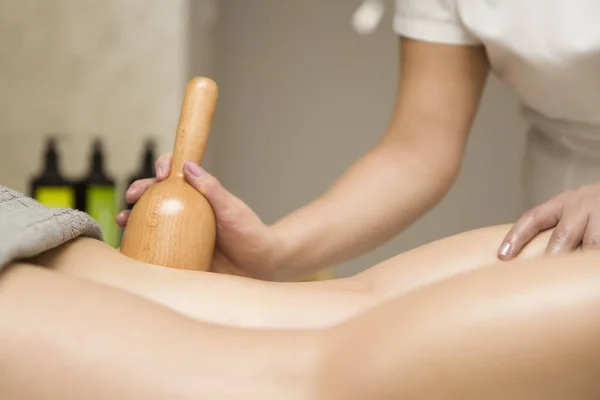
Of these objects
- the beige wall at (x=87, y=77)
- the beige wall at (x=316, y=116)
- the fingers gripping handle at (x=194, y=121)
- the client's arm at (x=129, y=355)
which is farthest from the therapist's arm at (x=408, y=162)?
the beige wall at (x=316, y=116)

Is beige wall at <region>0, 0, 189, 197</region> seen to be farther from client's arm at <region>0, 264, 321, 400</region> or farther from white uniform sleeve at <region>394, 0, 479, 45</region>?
client's arm at <region>0, 264, 321, 400</region>

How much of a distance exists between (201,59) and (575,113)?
0.96 metres

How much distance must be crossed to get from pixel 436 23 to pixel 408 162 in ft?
0.56

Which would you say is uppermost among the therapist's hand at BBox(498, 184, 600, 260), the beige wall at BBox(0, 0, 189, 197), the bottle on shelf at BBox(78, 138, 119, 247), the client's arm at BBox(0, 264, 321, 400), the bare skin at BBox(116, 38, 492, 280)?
the therapist's hand at BBox(498, 184, 600, 260)

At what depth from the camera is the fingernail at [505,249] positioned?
0.52 m

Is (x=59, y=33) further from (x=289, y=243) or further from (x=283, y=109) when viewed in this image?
(x=289, y=243)

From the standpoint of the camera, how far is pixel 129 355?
0.36 metres

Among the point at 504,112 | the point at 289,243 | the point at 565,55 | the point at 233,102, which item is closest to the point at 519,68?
the point at 565,55

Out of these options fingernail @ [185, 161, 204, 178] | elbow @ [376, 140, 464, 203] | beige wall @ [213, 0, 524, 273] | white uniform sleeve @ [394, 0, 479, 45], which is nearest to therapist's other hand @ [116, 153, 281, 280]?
fingernail @ [185, 161, 204, 178]

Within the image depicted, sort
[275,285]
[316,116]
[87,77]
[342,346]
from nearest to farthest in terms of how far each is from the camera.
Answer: [342,346] → [275,285] → [87,77] → [316,116]

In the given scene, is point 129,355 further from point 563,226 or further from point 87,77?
point 87,77

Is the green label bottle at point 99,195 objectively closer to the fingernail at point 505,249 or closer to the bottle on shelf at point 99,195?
the bottle on shelf at point 99,195

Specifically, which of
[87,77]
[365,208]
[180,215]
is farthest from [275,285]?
[87,77]

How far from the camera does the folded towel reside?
421mm
